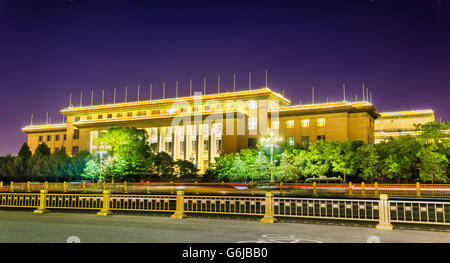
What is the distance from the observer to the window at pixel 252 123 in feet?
225

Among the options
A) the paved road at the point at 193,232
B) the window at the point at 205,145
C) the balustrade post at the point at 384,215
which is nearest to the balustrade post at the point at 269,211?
the paved road at the point at 193,232

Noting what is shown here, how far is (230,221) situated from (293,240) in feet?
16.1

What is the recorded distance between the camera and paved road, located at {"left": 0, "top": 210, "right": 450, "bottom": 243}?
10.5m

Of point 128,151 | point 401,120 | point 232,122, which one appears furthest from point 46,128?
point 401,120

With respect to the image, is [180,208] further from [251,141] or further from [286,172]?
[251,141]

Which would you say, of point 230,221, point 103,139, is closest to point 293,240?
point 230,221

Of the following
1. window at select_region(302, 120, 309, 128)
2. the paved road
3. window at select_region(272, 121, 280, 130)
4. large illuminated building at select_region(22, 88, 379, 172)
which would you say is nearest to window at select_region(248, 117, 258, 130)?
large illuminated building at select_region(22, 88, 379, 172)

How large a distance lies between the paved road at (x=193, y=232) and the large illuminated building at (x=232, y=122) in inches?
1993

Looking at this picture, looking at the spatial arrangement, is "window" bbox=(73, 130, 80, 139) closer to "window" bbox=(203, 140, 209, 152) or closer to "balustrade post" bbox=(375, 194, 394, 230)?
"window" bbox=(203, 140, 209, 152)

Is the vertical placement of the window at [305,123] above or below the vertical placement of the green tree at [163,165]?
above

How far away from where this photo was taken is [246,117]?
69.2m

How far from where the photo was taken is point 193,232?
38.9 ft

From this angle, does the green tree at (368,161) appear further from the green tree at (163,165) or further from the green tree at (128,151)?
the green tree at (128,151)
